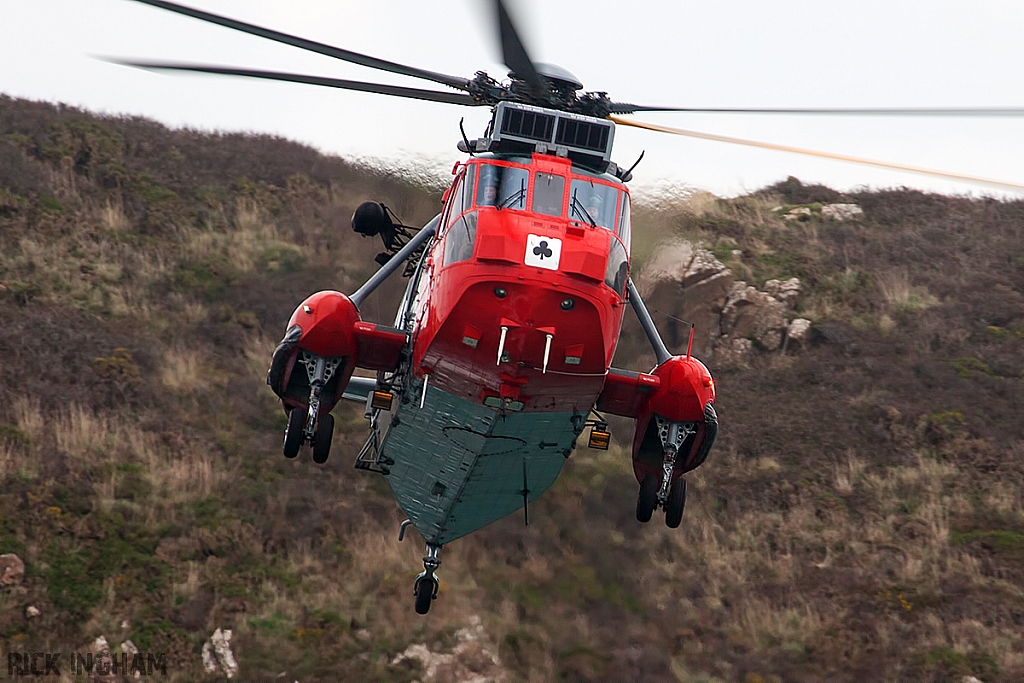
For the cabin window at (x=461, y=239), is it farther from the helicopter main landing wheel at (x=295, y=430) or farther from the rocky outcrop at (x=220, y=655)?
the rocky outcrop at (x=220, y=655)

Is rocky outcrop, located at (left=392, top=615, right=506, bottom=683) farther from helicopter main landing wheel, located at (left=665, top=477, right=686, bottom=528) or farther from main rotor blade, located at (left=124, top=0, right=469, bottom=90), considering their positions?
main rotor blade, located at (left=124, top=0, right=469, bottom=90)

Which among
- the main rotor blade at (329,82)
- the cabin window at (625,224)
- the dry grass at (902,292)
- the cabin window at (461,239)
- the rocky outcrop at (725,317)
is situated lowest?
the rocky outcrop at (725,317)

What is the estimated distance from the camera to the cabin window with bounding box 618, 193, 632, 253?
14266mm

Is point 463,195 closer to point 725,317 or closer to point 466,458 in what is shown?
point 466,458

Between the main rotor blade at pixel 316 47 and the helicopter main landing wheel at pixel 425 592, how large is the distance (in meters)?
8.58

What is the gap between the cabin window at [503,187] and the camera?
523 inches

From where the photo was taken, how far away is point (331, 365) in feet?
50.6

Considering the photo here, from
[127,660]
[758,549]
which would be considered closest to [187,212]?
[127,660]

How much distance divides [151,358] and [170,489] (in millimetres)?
5511

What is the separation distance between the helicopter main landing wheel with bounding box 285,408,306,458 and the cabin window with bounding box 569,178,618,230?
5130mm

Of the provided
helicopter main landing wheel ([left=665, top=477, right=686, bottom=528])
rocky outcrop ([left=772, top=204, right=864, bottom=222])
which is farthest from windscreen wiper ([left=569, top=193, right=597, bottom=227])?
rocky outcrop ([left=772, top=204, right=864, bottom=222])

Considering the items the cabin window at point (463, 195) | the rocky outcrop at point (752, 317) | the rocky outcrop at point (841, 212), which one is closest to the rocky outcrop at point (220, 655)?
the cabin window at point (463, 195)

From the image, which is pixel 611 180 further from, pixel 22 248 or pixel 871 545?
pixel 22 248

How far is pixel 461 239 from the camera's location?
13336 mm
